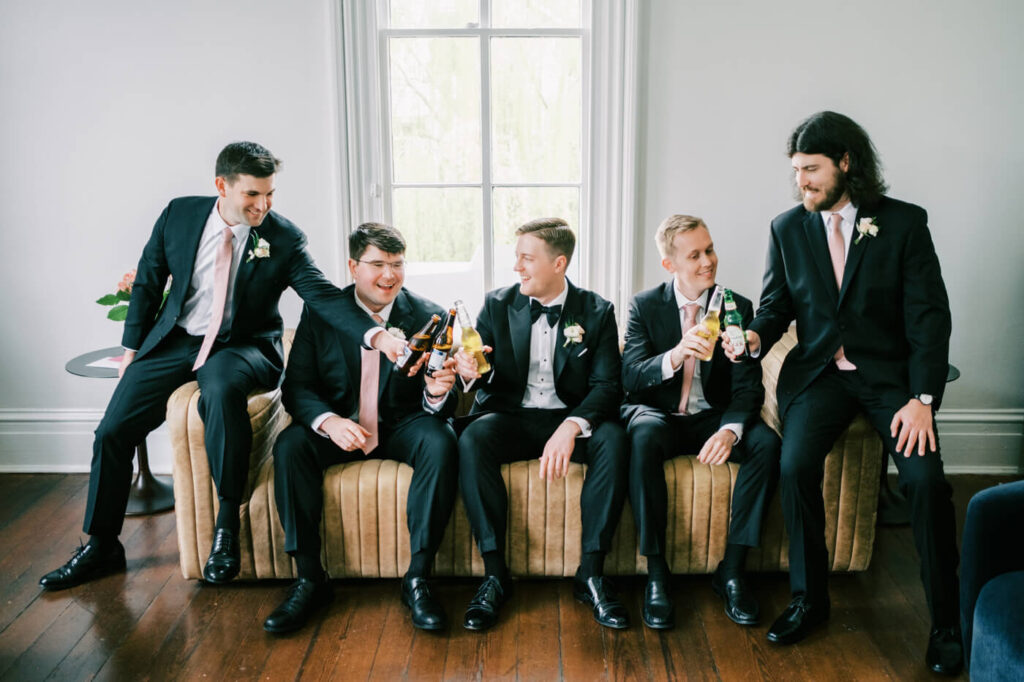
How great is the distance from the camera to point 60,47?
3545 mm

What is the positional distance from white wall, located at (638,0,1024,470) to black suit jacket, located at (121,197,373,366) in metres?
1.49

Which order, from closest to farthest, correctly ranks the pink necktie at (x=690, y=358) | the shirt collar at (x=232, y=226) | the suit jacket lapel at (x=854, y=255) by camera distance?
the suit jacket lapel at (x=854, y=255), the pink necktie at (x=690, y=358), the shirt collar at (x=232, y=226)

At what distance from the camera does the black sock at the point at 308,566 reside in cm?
270

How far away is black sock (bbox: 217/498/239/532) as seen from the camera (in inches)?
105

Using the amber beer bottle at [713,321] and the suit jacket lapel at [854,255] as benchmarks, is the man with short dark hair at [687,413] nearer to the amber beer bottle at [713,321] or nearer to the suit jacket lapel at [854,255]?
the amber beer bottle at [713,321]

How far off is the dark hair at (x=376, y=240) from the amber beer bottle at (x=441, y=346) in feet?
1.00

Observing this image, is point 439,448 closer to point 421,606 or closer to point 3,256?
point 421,606

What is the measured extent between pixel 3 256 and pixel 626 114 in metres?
2.77

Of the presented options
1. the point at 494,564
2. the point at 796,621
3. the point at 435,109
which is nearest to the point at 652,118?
the point at 435,109

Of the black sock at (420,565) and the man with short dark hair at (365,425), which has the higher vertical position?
the man with short dark hair at (365,425)

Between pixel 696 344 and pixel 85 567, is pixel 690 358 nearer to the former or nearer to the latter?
pixel 696 344

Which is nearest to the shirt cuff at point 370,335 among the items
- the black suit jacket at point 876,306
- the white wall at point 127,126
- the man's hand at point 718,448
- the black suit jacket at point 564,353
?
the black suit jacket at point 564,353

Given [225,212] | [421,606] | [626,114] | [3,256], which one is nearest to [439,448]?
[421,606]

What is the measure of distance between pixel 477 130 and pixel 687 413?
1.59 meters
